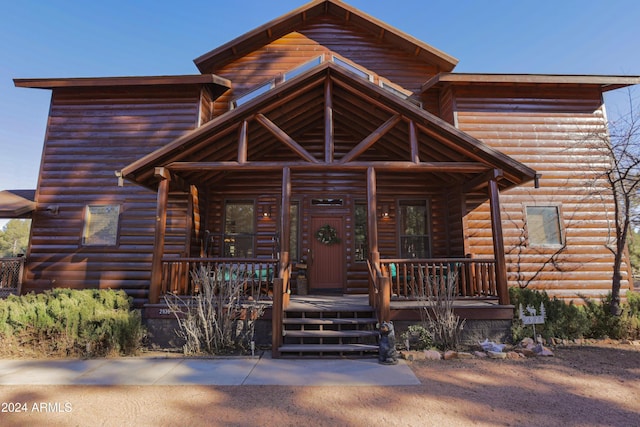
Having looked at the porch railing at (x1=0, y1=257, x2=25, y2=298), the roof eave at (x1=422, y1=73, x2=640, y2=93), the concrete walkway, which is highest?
the roof eave at (x1=422, y1=73, x2=640, y2=93)

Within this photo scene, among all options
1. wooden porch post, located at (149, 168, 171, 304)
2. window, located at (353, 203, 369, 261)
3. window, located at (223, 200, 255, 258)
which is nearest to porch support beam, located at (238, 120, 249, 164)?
wooden porch post, located at (149, 168, 171, 304)

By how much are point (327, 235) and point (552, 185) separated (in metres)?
6.91

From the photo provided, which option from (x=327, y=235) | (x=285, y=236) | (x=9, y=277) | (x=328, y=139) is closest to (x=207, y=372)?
(x=285, y=236)

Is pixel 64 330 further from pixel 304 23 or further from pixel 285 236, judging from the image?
pixel 304 23

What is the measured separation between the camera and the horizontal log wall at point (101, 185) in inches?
328

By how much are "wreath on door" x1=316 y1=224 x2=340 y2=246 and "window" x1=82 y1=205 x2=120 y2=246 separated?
19.3ft

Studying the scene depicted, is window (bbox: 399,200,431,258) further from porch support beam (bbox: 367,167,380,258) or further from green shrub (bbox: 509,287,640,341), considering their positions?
porch support beam (bbox: 367,167,380,258)

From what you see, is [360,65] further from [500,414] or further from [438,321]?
[500,414]

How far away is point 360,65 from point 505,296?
8.39m

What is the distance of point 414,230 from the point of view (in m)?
9.41

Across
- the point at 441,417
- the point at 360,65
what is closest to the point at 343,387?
the point at 441,417

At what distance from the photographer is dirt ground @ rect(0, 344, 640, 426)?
3.20 meters

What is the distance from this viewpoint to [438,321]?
5703 mm

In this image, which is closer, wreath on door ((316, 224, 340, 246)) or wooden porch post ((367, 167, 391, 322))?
wooden porch post ((367, 167, 391, 322))
